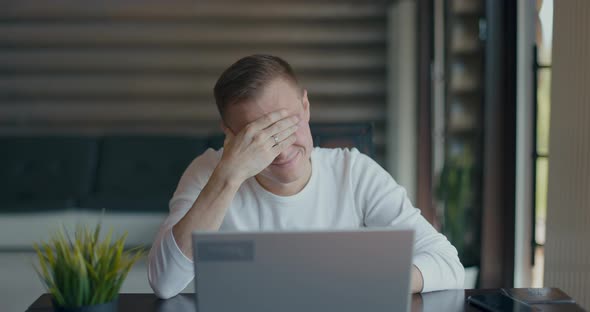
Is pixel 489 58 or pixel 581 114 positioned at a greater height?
pixel 489 58

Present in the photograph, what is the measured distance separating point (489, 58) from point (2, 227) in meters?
2.53

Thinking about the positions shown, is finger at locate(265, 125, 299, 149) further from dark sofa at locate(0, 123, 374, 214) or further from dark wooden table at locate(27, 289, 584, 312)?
→ dark sofa at locate(0, 123, 374, 214)

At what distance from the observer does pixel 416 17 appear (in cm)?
475

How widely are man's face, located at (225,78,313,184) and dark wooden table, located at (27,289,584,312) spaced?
40 cm

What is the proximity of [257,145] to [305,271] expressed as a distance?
0.60m

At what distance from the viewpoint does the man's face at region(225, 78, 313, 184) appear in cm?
163

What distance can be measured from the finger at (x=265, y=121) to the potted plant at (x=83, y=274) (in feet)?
1.58

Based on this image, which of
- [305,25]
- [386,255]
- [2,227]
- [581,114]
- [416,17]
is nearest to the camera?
[386,255]

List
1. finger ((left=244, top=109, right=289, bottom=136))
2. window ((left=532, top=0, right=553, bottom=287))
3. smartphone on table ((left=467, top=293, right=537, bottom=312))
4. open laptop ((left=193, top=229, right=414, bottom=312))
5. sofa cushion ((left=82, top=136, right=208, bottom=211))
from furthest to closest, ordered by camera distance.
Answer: sofa cushion ((left=82, top=136, right=208, bottom=211)), window ((left=532, top=0, right=553, bottom=287)), finger ((left=244, top=109, right=289, bottom=136)), smartphone on table ((left=467, top=293, right=537, bottom=312)), open laptop ((left=193, top=229, right=414, bottom=312))

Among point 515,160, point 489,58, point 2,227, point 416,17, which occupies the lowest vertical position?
point 2,227

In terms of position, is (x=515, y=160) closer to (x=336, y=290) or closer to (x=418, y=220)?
(x=418, y=220)

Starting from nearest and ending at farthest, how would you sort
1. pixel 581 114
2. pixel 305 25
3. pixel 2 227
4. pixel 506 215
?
pixel 581 114
pixel 506 215
pixel 2 227
pixel 305 25

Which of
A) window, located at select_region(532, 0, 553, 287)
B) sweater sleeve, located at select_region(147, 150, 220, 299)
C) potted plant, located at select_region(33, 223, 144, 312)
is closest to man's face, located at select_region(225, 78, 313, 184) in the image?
sweater sleeve, located at select_region(147, 150, 220, 299)

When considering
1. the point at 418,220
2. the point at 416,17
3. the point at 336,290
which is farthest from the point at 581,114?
the point at 416,17
